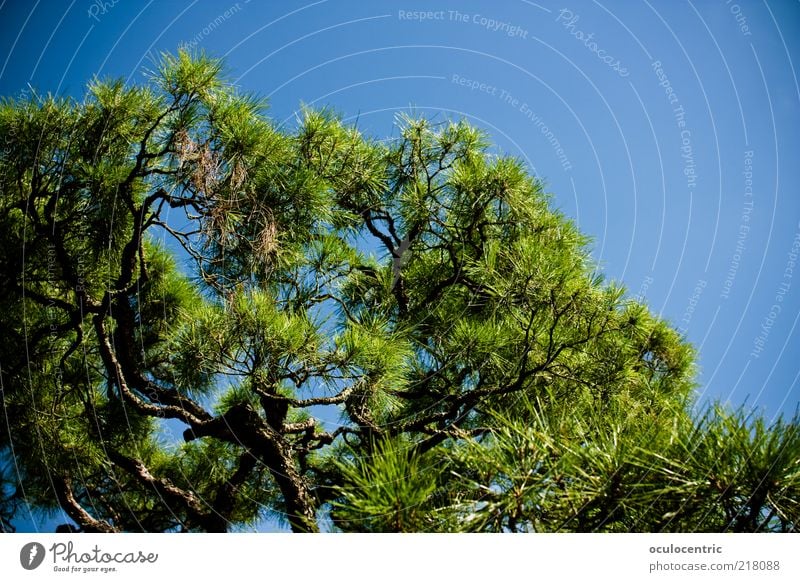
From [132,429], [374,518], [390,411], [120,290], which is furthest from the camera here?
[132,429]

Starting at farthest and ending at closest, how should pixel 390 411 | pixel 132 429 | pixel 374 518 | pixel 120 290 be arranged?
pixel 132 429
pixel 390 411
pixel 120 290
pixel 374 518

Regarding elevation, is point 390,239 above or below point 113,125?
below

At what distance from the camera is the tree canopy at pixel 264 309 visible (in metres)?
0.92
